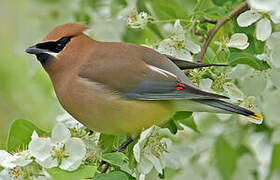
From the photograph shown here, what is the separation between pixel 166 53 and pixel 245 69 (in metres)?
0.29

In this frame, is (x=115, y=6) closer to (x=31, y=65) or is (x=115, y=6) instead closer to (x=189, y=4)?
(x=189, y=4)

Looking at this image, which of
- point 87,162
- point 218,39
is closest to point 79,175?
point 87,162

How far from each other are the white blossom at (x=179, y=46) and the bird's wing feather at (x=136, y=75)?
0.05m

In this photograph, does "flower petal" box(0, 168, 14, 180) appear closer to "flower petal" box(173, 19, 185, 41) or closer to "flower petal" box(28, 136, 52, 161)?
"flower petal" box(28, 136, 52, 161)

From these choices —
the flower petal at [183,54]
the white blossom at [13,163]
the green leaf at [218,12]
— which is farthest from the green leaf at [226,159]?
the white blossom at [13,163]

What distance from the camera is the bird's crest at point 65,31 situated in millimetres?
2062

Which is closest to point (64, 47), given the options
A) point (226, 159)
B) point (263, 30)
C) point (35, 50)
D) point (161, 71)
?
point (35, 50)

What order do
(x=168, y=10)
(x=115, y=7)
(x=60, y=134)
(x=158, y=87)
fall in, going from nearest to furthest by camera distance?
(x=60, y=134)
(x=158, y=87)
(x=168, y=10)
(x=115, y=7)

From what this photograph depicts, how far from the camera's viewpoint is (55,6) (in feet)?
9.74

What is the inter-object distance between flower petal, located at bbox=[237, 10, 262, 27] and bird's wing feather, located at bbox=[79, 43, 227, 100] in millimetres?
265

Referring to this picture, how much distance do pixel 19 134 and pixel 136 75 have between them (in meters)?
0.44

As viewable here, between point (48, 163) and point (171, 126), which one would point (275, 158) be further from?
point (48, 163)

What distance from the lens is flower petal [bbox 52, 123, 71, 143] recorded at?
179 cm

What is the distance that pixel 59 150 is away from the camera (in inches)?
69.7
